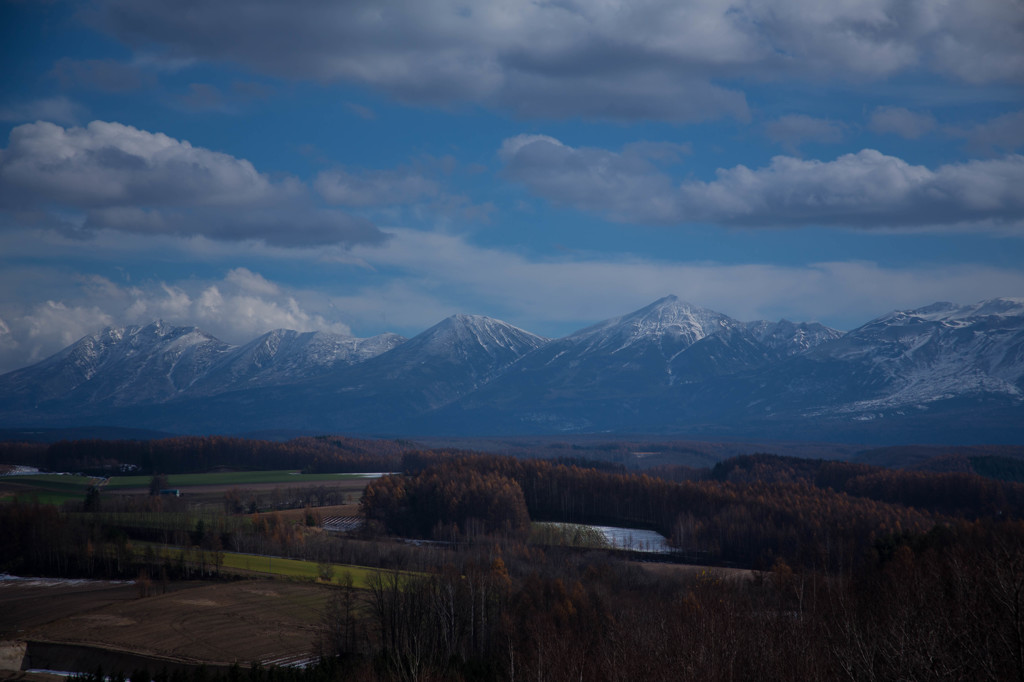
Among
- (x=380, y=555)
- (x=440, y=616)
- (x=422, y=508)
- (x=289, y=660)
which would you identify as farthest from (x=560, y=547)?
(x=289, y=660)

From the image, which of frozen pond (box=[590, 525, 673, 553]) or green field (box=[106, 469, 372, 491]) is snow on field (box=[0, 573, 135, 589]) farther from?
green field (box=[106, 469, 372, 491])

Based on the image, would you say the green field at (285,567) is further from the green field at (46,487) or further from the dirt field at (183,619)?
the green field at (46,487)

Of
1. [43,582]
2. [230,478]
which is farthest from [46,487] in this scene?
[43,582]

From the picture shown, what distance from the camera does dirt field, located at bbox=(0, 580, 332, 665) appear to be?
62.4m

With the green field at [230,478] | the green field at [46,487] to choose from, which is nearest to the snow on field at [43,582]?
the green field at [46,487]

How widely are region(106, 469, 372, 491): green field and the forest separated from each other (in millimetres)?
31363

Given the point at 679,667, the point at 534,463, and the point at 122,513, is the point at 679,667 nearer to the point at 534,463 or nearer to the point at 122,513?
the point at 122,513

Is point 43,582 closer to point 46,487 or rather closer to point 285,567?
point 285,567

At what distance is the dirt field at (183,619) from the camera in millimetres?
62406

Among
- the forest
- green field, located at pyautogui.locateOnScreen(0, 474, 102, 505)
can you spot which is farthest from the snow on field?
green field, located at pyautogui.locateOnScreen(0, 474, 102, 505)

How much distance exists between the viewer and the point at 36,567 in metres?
93.0

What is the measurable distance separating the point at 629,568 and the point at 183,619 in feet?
140

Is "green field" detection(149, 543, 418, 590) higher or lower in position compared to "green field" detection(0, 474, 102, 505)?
lower

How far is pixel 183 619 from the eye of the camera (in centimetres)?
6981
